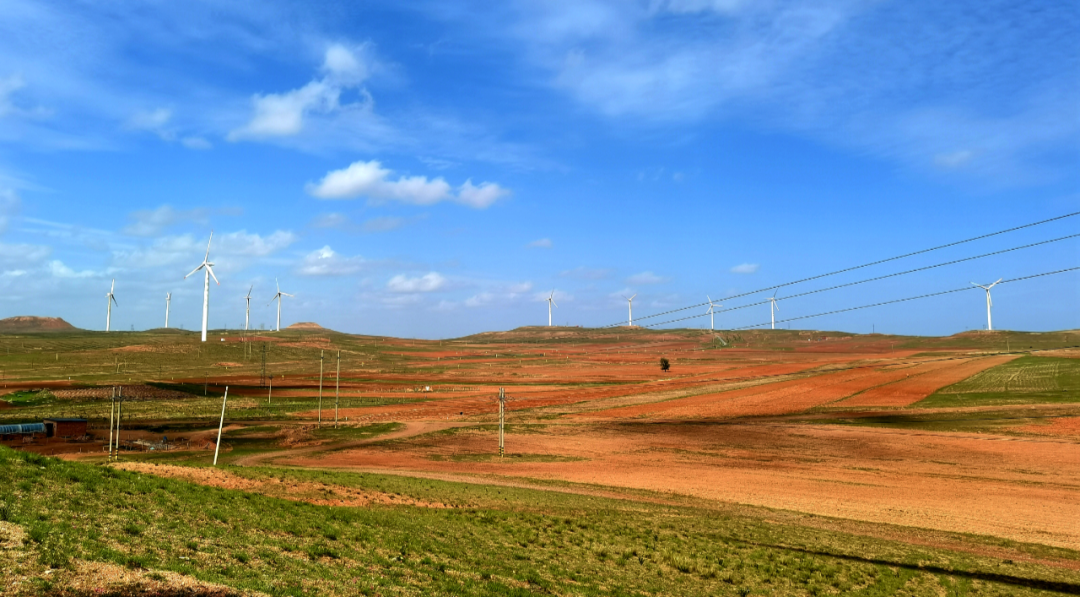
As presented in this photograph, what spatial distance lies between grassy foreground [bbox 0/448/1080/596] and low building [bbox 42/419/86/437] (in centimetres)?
4615

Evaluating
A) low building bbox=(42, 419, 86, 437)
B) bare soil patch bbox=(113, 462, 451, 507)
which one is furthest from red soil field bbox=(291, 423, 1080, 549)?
low building bbox=(42, 419, 86, 437)

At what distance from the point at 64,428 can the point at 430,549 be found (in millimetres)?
63369

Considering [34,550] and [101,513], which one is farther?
[101,513]

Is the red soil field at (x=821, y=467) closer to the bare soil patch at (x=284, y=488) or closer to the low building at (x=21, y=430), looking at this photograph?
the bare soil patch at (x=284, y=488)

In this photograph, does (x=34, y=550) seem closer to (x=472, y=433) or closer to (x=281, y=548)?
(x=281, y=548)

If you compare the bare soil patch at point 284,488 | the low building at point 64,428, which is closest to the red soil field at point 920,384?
the bare soil patch at point 284,488

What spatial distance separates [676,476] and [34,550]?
43033 mm

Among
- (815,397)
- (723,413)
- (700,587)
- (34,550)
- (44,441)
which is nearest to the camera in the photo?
(34,550)

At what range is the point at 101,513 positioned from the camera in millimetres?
18859

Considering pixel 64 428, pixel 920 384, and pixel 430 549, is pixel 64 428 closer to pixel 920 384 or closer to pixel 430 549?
pixel 430 549

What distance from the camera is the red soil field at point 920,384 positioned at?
99.4 m

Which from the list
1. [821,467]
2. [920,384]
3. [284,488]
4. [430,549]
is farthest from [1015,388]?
[430,549]

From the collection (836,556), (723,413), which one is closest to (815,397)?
(723,413)

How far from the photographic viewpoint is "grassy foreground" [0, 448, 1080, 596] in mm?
16406
